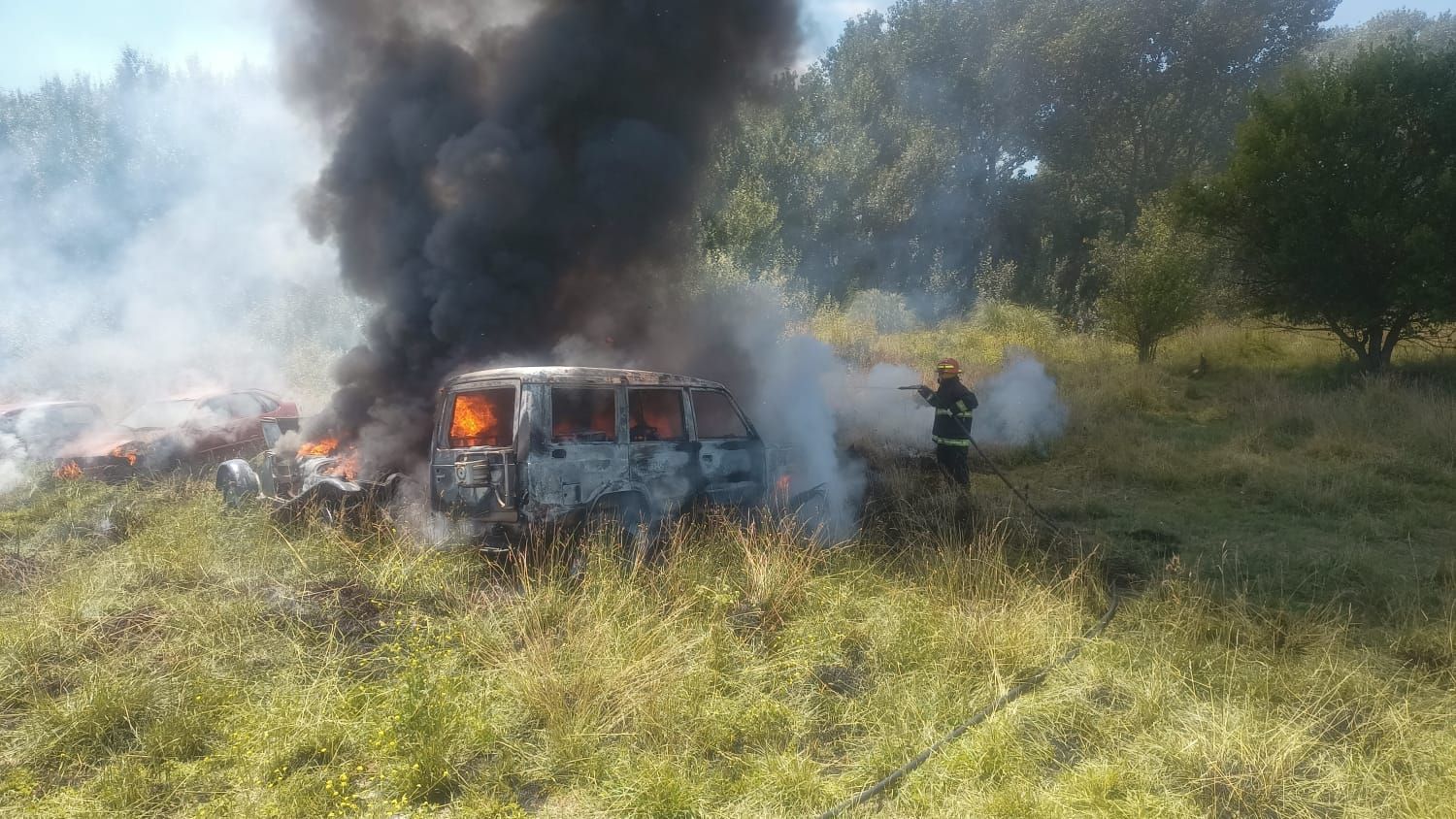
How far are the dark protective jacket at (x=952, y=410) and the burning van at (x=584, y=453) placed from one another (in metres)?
2.50

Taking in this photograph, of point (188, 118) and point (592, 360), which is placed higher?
point (188, 118)

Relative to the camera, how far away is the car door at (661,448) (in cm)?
593

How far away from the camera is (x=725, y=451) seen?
262 inches

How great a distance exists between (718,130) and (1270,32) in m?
26.6

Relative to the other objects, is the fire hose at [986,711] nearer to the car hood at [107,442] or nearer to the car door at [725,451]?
the car door at [725,451]

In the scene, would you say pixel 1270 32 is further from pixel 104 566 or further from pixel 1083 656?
pixel 104 566

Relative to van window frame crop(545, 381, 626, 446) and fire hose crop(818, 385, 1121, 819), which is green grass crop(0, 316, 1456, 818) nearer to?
fire hose crop(818, 385, 1121, 819)

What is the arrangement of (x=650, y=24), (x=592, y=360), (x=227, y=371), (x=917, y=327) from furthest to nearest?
(x=917, y=327) → (x=227, y=371) → (x=650, y=24) → (x=592, y=360)

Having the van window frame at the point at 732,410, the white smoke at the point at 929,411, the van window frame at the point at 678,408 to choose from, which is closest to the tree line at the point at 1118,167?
the white smoke at the point at 929,411

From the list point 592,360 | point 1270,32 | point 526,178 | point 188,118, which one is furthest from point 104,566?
point 1270,32

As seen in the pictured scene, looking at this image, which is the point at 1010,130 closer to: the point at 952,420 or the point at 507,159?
Answer: the point at 952,420

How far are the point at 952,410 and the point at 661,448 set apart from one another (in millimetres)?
4148

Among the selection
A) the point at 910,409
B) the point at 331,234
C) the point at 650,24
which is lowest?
the point at 910,409

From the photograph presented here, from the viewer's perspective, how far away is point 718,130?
1162cm
